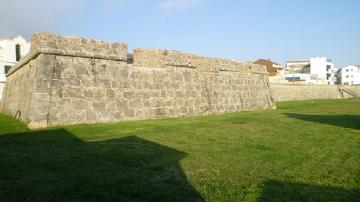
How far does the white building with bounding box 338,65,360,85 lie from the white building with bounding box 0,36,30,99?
8819 centimetres

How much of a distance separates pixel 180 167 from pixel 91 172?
4.33 ft

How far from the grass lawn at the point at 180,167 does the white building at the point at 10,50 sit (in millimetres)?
38992

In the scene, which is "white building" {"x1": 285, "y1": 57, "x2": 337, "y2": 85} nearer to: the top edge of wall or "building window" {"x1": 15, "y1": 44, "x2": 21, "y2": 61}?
"building window" {"x1": 15, "y1": 44, "x2": 21, "y2": 61}

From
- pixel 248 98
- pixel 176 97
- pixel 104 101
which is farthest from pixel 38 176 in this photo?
pixel 248 98

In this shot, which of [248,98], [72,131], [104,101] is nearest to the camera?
[72,131]

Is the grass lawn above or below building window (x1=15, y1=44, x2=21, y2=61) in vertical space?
below

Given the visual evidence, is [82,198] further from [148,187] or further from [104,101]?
[104,101]

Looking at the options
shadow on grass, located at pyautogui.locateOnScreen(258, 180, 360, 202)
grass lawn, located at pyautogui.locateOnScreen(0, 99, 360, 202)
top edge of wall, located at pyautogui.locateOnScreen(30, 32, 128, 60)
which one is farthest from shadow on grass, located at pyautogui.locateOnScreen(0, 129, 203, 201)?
top edge of wall, located at pyautogui.locateOnScreen(30, 32, 128, 60)

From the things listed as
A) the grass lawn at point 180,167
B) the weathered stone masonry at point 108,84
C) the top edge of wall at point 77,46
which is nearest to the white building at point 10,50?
the weathered stone masonry at point 108,84

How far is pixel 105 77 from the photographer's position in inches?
502

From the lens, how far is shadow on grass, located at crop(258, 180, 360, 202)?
12.4ft

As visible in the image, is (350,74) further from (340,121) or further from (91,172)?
(91,172)

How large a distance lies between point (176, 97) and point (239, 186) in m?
11.2

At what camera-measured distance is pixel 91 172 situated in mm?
4844
